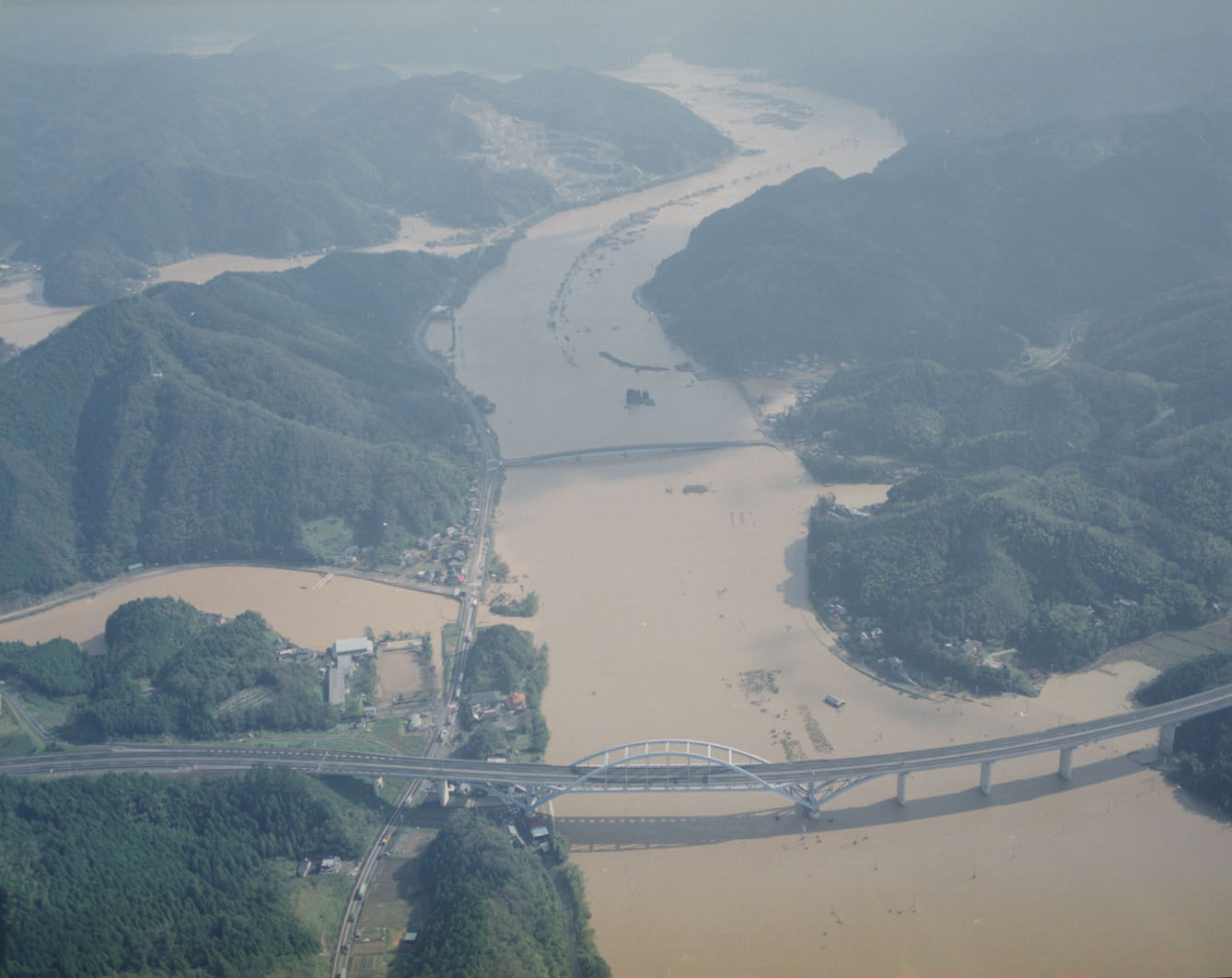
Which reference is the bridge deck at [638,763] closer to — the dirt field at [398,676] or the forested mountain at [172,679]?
the forested mountain at [172,679]

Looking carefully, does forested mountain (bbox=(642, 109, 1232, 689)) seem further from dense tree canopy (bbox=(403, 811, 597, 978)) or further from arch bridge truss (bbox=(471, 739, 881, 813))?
dense tree canopy (bbox=(403, 811, 597, 978))

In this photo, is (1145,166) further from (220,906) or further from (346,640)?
(220,906)

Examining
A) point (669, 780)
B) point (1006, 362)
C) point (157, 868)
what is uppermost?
point (1006, 362)

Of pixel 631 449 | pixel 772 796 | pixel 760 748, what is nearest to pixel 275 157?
pixel 631 449

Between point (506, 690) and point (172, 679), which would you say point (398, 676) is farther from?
point (172, 679)

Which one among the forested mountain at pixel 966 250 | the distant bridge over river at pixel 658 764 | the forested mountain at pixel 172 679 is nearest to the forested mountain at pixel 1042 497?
the distant bridge over river at pixel 658 764

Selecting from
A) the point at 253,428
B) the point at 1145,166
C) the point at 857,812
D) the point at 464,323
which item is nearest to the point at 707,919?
the point at 857,812
